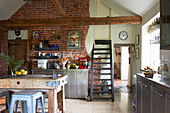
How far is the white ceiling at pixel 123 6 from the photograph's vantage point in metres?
4.81

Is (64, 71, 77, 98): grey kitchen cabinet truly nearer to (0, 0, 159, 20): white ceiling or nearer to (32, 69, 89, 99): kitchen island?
(32, 69, 89, 99): kitchen island

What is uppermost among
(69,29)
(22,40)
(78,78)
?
(69,29)

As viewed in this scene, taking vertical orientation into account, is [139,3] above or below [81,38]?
above

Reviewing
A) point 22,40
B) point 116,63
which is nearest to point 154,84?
point 22,40

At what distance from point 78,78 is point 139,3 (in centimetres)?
345

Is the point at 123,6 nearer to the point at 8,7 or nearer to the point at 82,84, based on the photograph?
the point at 82,84

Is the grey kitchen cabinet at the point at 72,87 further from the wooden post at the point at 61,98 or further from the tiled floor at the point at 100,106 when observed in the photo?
the wooden post at the point at 61,98

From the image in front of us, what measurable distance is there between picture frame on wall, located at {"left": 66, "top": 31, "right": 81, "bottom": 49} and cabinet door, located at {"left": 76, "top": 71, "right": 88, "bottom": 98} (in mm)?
1361

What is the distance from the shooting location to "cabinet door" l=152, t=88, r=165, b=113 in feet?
7.08

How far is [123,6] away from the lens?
19.8 ft

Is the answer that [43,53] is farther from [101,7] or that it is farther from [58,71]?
[101,7]

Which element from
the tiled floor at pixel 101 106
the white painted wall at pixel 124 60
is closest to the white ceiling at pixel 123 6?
the tiled floor at pixel 101 106

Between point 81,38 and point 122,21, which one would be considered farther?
point 81,38

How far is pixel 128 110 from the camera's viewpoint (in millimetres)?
4531
